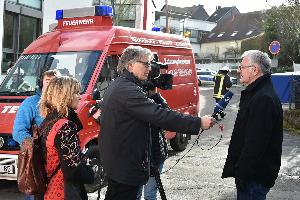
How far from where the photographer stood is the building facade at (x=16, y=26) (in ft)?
53.5

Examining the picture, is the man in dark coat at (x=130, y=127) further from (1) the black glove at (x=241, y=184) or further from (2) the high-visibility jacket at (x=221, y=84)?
(2) the high-visibility jacket at (x=221, y=84)

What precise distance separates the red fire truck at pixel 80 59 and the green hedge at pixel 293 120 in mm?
6349

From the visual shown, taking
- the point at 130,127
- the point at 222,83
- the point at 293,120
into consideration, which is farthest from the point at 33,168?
the point at 222,83

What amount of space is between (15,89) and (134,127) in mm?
4237

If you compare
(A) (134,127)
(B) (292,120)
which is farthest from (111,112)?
(B) (292,120)

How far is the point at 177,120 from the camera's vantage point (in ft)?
12.0

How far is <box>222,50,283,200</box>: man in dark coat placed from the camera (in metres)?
3.83

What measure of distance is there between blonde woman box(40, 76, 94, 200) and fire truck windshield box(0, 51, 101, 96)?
342cm

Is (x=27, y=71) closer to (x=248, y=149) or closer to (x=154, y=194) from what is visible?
(x=154, y=194)

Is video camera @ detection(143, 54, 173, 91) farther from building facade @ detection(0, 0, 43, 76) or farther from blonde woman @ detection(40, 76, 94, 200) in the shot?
building facade @ detection(0, 0, 43, 76)

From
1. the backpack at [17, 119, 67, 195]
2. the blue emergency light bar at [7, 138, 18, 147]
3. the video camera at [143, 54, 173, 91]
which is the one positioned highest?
the video camera at [143, 54, 173, 91]

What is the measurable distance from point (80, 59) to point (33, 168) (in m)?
4.10

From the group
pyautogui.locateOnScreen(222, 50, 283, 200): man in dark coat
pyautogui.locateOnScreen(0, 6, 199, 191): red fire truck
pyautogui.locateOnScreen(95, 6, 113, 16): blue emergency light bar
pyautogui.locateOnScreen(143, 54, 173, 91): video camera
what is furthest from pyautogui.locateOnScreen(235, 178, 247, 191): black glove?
pyautogui.locateOnScreen(95, 6, 113, 16): blue emergency light bar

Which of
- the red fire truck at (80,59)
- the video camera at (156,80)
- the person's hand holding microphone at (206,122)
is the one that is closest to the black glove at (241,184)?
the person's hand holding microphone at (206,122)
